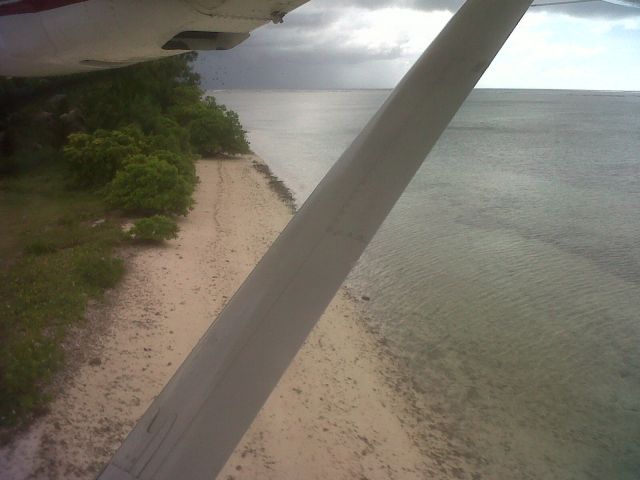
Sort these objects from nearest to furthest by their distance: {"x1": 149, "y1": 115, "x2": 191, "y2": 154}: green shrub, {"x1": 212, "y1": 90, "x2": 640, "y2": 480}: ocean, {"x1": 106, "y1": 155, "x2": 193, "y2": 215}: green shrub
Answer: {"x1": 212, "y1": 90, "x2": 640, "y2": 480}: ocean < {"x1": 106, "y1": 155, "x2": 193, "y2": 215}: green shrub < {"x1": 149, "y1": 115, "x2": 191, "y2": 154}: green shrub

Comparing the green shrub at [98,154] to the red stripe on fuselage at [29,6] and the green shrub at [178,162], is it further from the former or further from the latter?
the red stripe on fuselage at [29,6]

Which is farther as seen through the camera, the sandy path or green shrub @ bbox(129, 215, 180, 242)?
green shrub @ bbox(129, 215, 180, 242)

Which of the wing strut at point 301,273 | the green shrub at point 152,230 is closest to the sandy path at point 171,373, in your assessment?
the green shrub at point 152,230

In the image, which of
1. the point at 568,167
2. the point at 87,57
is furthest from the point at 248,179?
the point at 568,167

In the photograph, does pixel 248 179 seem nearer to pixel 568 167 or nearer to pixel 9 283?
pixel 9 283

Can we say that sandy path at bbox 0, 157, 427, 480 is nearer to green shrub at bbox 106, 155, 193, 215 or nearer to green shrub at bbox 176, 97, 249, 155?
green shrub at bbox 106, 155, 193, 215

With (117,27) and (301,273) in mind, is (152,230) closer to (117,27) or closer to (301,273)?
(117,27)

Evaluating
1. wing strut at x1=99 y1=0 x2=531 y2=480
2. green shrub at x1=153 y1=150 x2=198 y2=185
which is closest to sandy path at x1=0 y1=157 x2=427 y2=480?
wing strut at x1=99 y1=0 x2=531 y2=480
